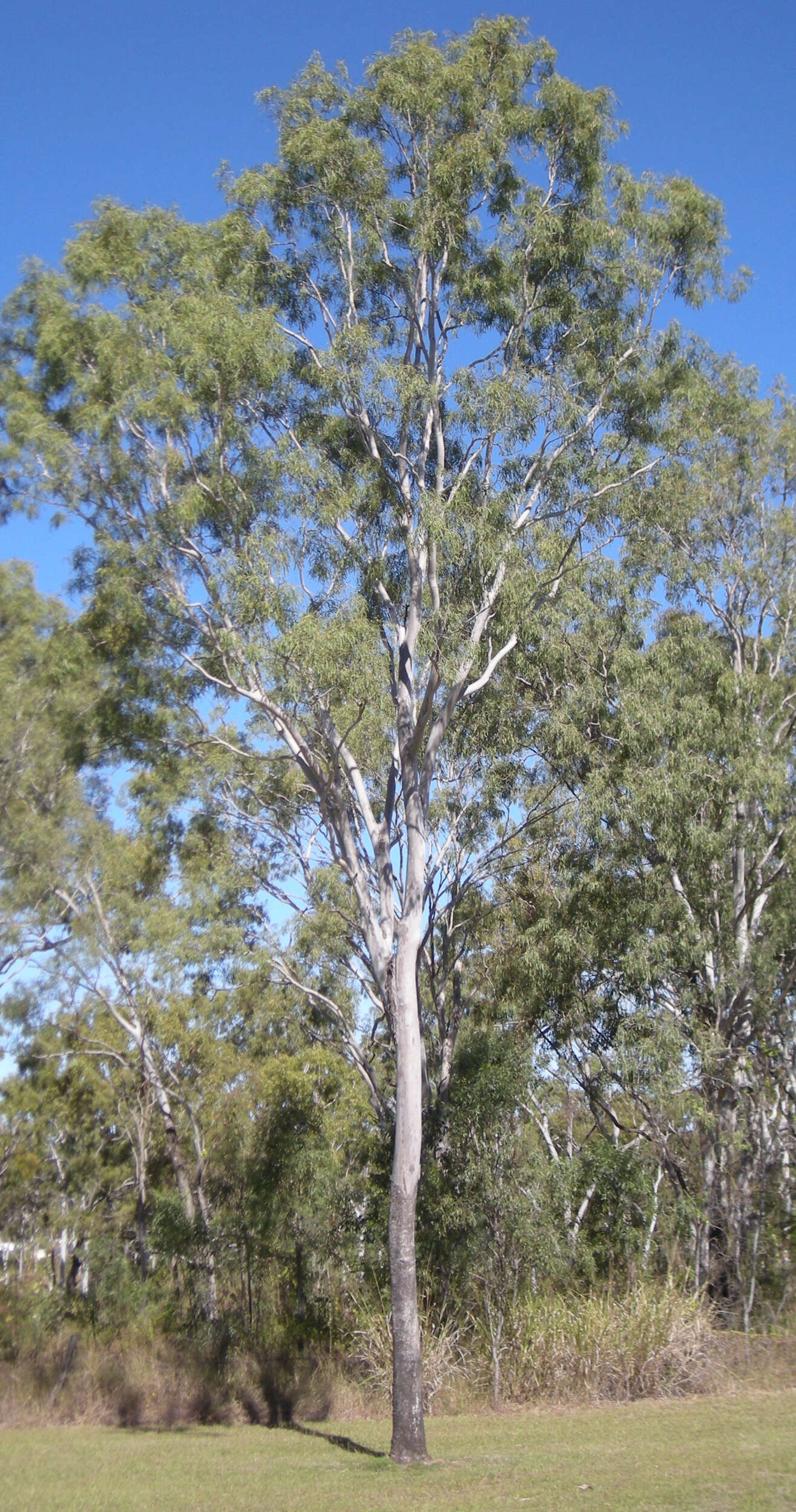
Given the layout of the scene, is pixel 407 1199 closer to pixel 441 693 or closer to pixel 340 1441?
pixel 340 1441

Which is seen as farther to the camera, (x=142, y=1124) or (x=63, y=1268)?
(x=63, y=1268)

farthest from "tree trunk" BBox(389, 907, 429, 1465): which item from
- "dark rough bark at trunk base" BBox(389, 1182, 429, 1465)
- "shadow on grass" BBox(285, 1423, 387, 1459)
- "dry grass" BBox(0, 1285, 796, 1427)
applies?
"dry grass" BBox(0, 1285, 796, 1427)

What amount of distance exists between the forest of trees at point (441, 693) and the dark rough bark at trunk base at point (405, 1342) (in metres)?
0.03

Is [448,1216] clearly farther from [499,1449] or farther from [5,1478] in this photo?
[5,1478]

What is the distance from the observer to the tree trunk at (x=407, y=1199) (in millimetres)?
8531

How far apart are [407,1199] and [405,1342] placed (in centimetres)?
105

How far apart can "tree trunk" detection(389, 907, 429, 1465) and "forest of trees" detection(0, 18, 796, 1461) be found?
0.11ft

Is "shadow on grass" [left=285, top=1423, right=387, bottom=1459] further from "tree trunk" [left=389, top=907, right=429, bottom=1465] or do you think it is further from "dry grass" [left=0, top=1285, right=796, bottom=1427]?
"dry grass" [left=0, top=1285, right=796, bottom=1427]

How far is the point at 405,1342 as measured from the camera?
8805 millimetres

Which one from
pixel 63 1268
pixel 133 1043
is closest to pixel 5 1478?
pixel 133 1043

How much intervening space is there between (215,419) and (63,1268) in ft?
89.4

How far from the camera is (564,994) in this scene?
14.3 meters

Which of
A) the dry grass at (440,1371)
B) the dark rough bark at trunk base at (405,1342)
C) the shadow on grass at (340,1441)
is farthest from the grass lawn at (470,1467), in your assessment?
the dry grass at (440,1371)

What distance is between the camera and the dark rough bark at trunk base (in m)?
8.46
